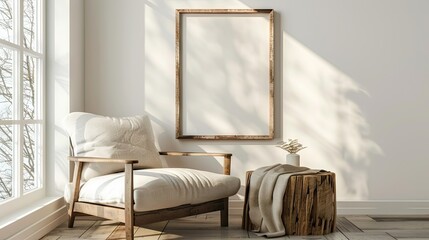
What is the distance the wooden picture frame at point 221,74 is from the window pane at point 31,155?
1.15 m

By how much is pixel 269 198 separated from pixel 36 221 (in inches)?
58.5

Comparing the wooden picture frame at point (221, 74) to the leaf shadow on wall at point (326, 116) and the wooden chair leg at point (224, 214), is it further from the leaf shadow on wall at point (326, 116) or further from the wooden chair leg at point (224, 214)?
the wooden chair leg at point (224, 214)

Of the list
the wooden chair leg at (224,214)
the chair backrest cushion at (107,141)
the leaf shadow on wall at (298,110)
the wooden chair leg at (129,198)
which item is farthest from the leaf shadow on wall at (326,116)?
the wooden chair leg at (129,198)

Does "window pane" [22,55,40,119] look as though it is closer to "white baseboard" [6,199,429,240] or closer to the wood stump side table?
"white baseboard" [6,199,429,240]

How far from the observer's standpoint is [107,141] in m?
4.02

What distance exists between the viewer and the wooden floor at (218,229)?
12.4 ft

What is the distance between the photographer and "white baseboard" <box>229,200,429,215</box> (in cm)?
465

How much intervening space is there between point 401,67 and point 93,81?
8.14 ft

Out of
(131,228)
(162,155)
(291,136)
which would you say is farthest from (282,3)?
(131,228)

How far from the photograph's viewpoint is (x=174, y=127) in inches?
185

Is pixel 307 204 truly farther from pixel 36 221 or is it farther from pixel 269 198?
pixel 36 221

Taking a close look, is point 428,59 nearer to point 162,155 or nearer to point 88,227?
point 162,155

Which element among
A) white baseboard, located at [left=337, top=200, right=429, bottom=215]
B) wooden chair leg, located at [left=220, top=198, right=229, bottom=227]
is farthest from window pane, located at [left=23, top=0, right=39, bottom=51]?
white baseboard, located at [left=337, top=200, right=429, bottom=215]

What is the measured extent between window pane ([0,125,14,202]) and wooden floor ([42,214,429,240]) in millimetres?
444
